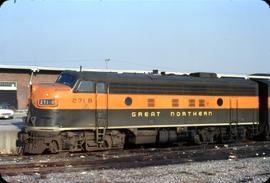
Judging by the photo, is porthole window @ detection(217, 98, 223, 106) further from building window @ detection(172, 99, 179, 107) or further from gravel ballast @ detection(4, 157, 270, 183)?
gravel ballast @ detection(4, 157, 270, 183)

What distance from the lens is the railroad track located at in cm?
1400

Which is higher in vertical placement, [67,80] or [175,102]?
[67,80]

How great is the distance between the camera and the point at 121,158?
16391mm

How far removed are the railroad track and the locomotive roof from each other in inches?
117

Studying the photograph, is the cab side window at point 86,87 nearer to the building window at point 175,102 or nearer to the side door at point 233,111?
the building window at point 175,102

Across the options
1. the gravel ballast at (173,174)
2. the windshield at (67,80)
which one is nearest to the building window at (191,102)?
the windshield at (67,80)

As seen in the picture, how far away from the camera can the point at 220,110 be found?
875 inches

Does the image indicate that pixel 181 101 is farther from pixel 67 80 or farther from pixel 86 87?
pixel 67 80

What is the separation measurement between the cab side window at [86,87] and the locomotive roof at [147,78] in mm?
197

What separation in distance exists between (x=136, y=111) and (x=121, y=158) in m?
3.43

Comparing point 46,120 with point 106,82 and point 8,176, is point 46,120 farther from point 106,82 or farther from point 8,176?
point 8,176

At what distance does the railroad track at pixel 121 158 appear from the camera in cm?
1400

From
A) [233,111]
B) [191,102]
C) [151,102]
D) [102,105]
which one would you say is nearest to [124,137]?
[102,105]

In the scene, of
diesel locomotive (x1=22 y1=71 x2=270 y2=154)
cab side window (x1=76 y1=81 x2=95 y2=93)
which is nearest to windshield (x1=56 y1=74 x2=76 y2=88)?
diesel locomotive (x1=22 y1=71 x2=270 y2=154)
